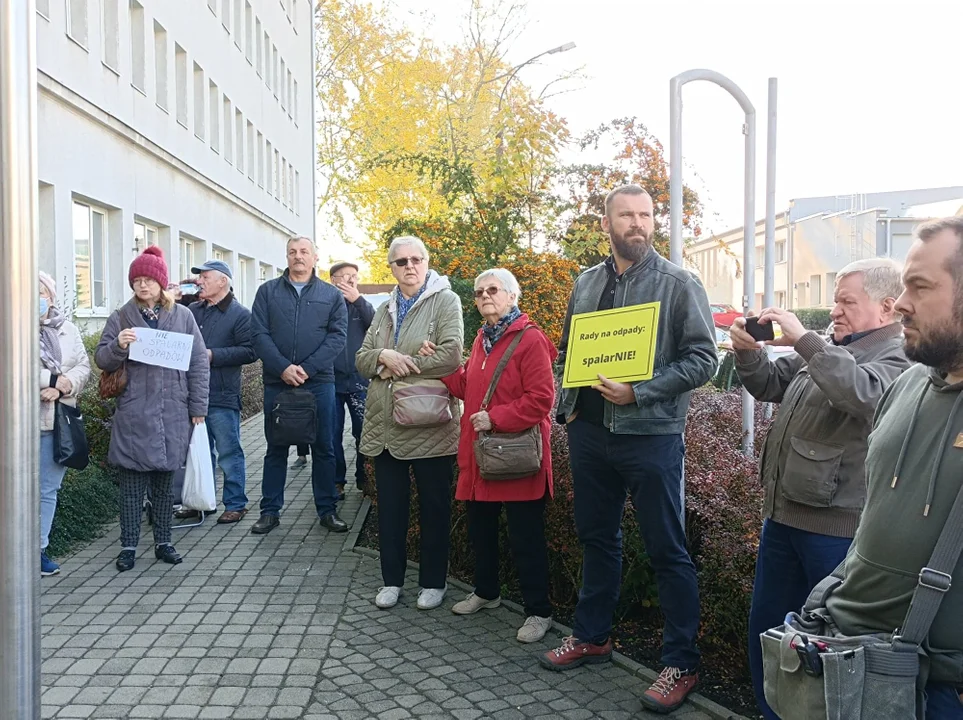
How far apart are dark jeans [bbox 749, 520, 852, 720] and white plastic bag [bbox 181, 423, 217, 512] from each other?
4.82 m

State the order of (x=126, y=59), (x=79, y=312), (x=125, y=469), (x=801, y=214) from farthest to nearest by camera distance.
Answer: (x=801, y=214) < (x=126, y=59) < (x=79, y=312) < (x=125, y=469)

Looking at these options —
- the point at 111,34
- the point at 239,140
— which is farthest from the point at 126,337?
the point at 239,140

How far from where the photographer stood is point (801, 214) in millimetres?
60531

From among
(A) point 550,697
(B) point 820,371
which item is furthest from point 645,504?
(B) point 820,371

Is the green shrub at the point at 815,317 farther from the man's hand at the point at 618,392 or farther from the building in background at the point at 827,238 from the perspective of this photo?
the man's hand at the point at 618,392

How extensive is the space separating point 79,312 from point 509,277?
1124 cm

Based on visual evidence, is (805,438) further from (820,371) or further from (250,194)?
(250,194)

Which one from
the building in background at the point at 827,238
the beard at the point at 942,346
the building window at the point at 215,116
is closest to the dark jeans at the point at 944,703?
the beard at the point at 942,346

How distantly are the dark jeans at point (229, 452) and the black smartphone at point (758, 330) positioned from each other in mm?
5706

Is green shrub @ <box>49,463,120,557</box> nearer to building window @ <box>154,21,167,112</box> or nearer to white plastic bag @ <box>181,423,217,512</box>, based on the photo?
white plastic bag @ <box>181,423,217,512</box>

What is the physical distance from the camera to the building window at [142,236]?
18.0 m

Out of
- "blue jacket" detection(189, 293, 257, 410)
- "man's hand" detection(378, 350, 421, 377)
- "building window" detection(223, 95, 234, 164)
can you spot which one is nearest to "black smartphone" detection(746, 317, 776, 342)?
"man's hand" detection(378, 350, 421, 377)

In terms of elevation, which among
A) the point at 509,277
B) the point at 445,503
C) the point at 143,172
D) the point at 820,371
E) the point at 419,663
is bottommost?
the point at 419,663

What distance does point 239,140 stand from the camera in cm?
2941
